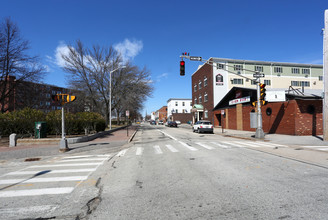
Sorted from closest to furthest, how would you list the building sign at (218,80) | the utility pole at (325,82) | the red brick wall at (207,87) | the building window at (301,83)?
the utility pole at (325,82) → the building sign at (218,80) → the red brick wall at (207,87) → the building window at (301,83)

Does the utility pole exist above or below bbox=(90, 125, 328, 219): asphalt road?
above

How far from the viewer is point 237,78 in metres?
42.1

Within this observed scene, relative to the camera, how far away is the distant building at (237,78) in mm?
40406

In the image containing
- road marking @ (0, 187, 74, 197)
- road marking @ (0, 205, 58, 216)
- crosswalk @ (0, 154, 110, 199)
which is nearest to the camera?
road marking @ (0, 205, 58, 216)

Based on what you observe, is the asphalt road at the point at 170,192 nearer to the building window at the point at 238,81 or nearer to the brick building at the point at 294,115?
the brick building at the point at 294,115

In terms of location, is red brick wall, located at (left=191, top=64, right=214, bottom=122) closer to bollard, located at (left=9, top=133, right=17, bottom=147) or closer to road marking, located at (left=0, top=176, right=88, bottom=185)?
bollard, located at (left=9, top=133, right=17, bottom=147)

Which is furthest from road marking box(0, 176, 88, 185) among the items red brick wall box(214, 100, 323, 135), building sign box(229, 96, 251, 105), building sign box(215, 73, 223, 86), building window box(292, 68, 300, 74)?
building window box(292, 68, 300, 74)

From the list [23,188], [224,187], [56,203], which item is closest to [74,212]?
[56,203]

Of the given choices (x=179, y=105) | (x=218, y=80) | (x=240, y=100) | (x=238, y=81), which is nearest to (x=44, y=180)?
(x=240, y=100)

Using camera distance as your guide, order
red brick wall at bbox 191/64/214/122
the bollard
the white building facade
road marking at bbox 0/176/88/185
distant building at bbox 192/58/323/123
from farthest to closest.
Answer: the white building facade
red brick wall at bbox 191/64/214/122
distant building at bbox 192/58/323/123
the bollard
road marking at bbox 0/176/88/185

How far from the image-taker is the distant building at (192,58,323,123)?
4041cm

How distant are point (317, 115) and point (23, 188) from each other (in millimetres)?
21105

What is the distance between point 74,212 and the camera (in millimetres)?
3277

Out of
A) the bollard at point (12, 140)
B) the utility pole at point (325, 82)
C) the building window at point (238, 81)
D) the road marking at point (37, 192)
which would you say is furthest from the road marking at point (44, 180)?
the building window at point (238, 81)
